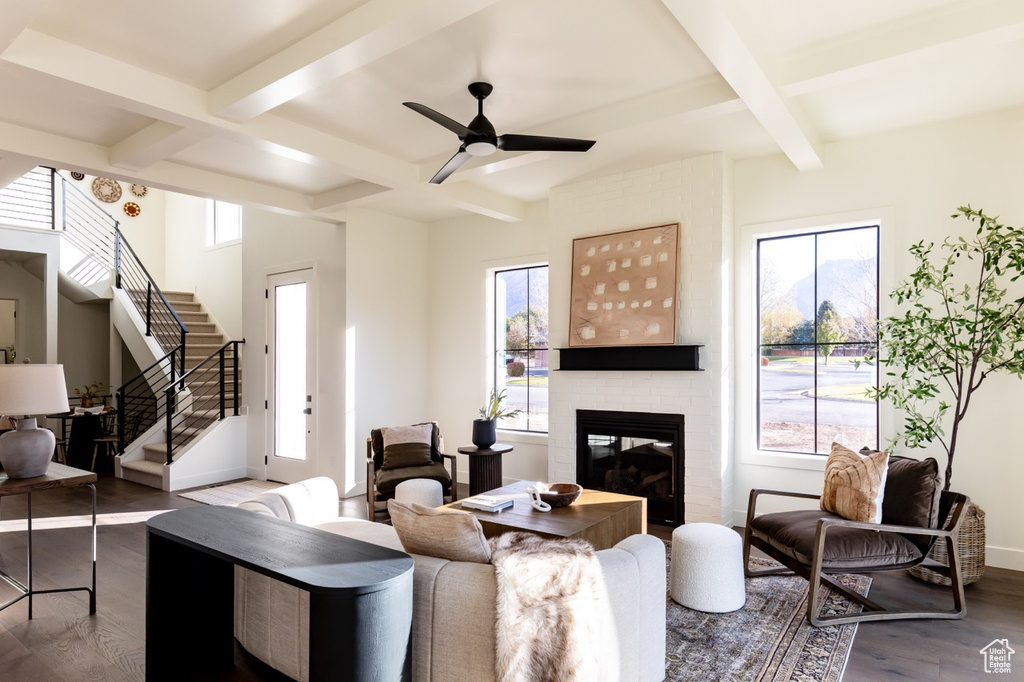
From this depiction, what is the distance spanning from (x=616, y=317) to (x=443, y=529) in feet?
10.5

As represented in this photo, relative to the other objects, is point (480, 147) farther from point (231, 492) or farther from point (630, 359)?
point (231, 492)

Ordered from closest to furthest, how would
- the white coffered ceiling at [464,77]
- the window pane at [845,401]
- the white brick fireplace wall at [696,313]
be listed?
1. the white coffered ceiling at [464,77]
2. the window pane at [845,401]
3. the white brick fireplace wall at [696,313]

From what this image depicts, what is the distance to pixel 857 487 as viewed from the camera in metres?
3.32

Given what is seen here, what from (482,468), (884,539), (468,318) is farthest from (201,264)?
(884,539)

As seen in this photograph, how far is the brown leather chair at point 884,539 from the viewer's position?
10.1 ft

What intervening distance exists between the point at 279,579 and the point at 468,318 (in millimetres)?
4847

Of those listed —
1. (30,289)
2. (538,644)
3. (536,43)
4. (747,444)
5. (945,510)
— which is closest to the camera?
(538,644)

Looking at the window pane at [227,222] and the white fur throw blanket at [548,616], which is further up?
the window pane at [227,222]

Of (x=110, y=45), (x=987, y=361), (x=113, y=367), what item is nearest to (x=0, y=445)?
(x=110, y=45)

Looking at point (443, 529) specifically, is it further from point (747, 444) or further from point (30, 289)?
point (30, 289)

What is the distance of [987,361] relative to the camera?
368cm

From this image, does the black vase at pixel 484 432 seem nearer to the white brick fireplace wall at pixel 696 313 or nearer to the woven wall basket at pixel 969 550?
the white brick fireplace wall at pixel 696 313

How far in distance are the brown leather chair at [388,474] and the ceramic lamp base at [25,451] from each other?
218 cm

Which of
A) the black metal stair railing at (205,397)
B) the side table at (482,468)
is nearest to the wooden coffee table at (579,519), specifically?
the side table at (482,468)
